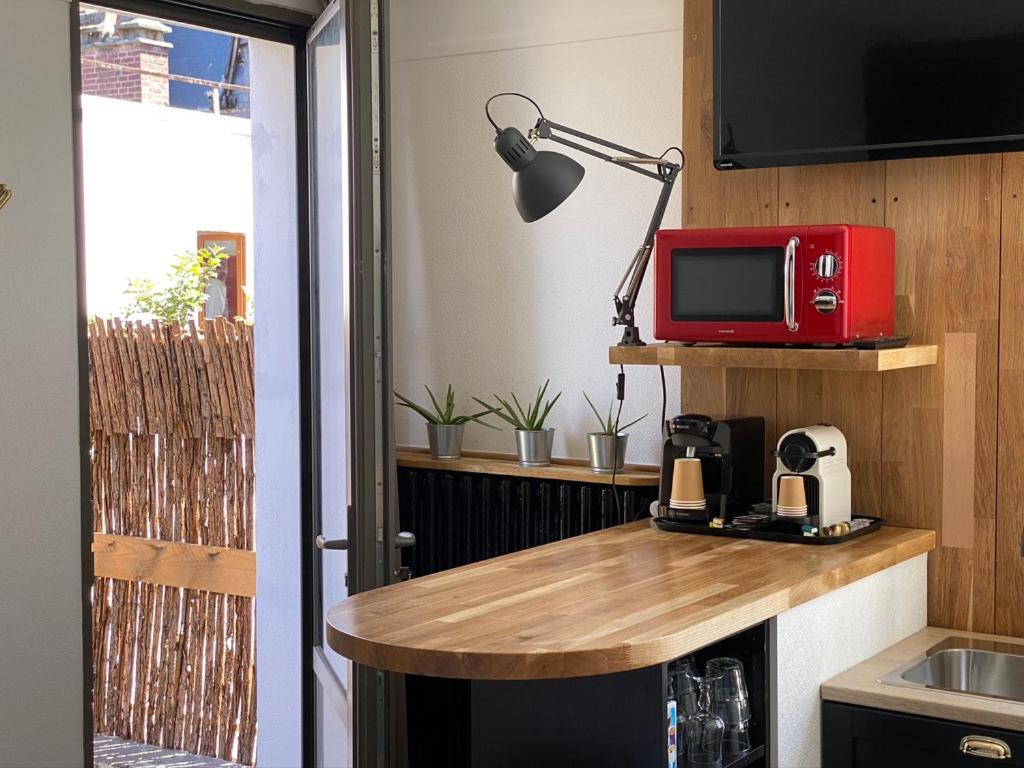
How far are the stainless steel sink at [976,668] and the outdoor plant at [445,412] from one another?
139 cm

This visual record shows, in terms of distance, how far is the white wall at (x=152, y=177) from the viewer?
6328 millimetres

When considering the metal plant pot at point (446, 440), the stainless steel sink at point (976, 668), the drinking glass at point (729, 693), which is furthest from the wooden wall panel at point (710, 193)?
the drinking glass at point (729, 693)

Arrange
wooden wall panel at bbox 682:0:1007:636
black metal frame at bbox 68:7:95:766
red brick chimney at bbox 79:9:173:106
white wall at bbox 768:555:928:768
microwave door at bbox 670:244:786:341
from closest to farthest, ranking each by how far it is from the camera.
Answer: white wall at bbox 768:555:928:768 → microwave door at bbox 670:244:786:341 → wooden wall panel at bbox 682:0:1007:636 → black metal frame at bbox 68:7:95:766 → red brick chimney at bbox 79:9:173:106

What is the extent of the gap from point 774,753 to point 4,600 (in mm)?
1713

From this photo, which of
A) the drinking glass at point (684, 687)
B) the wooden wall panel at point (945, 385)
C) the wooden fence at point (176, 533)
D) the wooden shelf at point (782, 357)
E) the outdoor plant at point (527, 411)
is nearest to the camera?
the drinking glass at point (684, 687)

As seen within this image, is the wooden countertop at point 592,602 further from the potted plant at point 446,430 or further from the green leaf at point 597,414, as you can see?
the potted plant at point 446,430

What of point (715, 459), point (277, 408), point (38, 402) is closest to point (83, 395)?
point (38, 402)

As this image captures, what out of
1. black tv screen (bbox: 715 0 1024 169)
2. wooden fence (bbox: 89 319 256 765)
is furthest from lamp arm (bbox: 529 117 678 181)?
wooden fence (bbox: 89 319 256 765)

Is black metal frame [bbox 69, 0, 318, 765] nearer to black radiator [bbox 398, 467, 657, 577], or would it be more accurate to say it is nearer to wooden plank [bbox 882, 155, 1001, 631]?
black radiator [bbox 398, 467, 657, 577]

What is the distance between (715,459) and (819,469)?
0.81 ft

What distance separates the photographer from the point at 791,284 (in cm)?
254

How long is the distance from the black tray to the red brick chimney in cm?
439

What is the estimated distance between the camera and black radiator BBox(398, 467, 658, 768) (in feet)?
10.6

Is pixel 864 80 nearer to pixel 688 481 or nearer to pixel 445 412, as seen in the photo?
pixel 688 481
